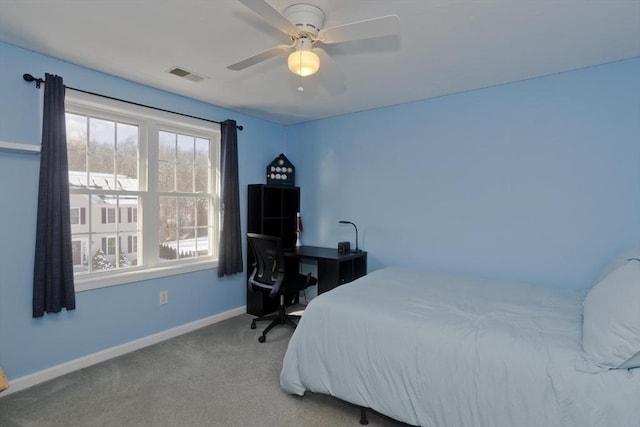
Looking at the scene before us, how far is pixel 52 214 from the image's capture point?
234 centimetres

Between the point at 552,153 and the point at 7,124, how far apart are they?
13.7 feet

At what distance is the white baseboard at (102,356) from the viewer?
226 cm

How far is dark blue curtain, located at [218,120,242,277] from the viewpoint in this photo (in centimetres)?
352

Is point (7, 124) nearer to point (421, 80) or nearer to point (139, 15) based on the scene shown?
point (139, 15)

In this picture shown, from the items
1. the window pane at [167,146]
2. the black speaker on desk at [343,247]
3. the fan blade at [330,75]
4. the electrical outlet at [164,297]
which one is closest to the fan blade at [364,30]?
the fan blade at [330,75]

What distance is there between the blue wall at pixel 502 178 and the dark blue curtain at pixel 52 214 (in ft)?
8.59

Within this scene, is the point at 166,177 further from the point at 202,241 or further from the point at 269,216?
the point at 269,216

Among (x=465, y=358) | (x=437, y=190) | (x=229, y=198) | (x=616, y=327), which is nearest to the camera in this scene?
(x=616, y=327)

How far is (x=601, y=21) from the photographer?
1.89m

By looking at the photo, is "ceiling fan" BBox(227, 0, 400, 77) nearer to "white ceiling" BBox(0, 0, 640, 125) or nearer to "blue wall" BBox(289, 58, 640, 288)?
"white ceiling" BBox(0, 0, 640, 125)

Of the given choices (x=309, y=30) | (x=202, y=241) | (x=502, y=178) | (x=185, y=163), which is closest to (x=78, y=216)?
(x=185, y=163)

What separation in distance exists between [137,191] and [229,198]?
0.91 meters

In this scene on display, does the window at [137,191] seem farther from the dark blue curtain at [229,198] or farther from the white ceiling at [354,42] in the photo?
the white ceiling at [354,42]

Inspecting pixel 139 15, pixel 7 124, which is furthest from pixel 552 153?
pixel 7 124
